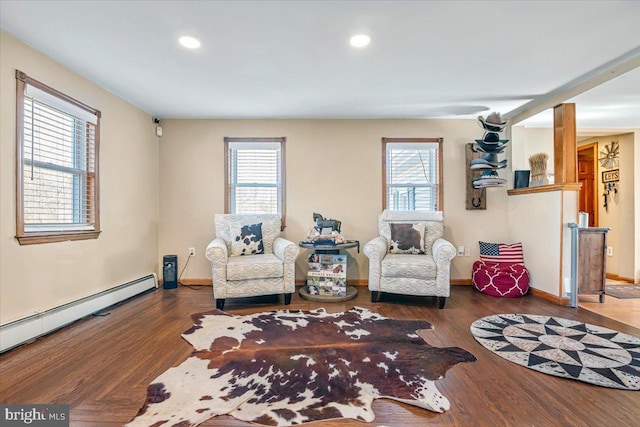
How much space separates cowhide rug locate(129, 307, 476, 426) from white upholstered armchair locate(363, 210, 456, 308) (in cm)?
51

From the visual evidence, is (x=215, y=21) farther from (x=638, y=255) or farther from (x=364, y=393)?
(x=638, y=255)

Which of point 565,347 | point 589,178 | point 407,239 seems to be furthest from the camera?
point 589,178

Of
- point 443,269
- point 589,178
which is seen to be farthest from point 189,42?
point 589,178

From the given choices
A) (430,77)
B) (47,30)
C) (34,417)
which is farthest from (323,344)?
(47,30)

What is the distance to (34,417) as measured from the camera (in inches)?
55.2

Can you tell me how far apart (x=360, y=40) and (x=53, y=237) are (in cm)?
306

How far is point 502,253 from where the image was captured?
147 inches

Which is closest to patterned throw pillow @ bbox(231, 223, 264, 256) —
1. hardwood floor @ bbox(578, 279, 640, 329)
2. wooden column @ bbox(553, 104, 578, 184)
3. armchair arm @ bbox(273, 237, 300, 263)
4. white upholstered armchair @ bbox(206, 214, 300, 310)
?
white upholstered armchair @ bbox(206, 214, 300, 310)

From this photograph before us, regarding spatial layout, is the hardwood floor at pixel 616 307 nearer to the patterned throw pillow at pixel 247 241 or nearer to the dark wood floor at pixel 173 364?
the dark wood floor at pixel 173 364

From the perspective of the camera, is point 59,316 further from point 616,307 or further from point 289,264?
point 616,307

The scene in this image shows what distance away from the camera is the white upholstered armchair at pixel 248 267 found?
2969 mm

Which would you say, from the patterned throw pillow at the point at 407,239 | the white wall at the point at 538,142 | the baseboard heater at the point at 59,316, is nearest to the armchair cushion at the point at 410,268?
the patterned throw pillow at the point at 407,239

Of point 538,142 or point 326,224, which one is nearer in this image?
point 326,224

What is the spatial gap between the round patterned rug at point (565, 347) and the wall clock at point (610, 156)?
3.33m
